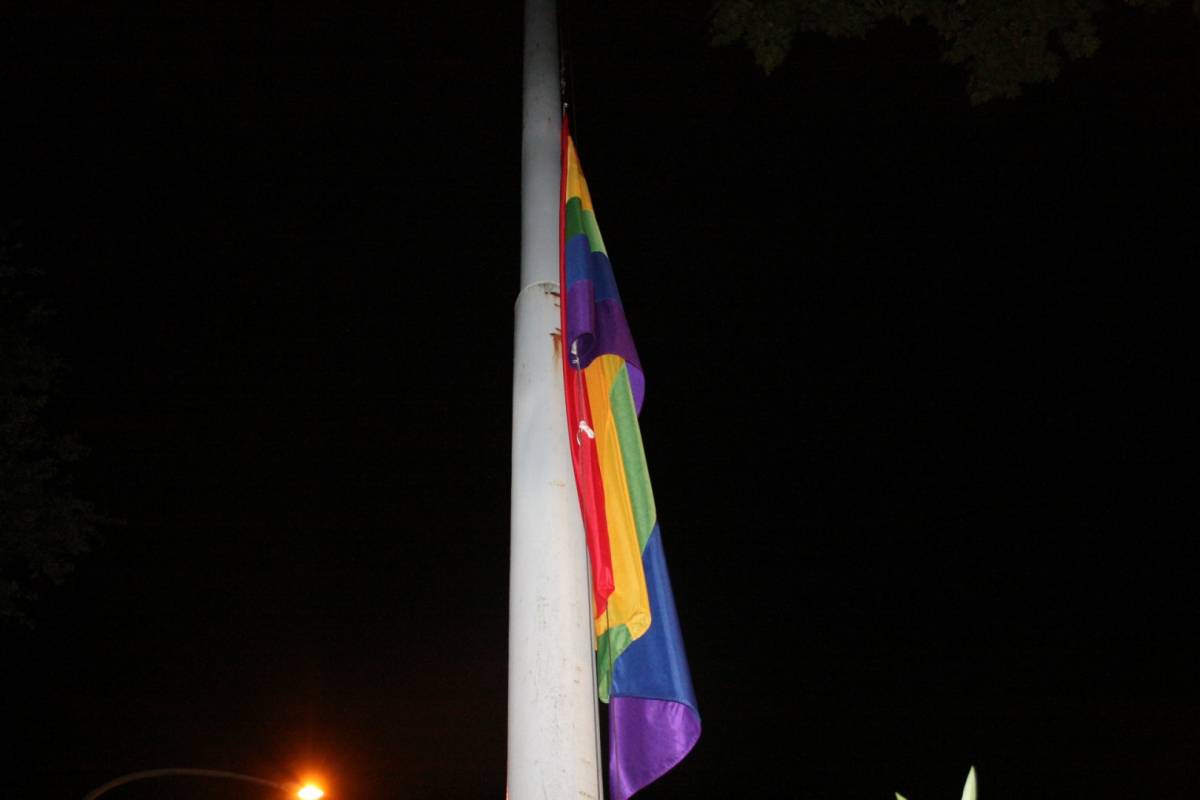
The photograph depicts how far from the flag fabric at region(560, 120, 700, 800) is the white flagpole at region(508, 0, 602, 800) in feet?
0.25

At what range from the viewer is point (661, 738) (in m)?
2.78

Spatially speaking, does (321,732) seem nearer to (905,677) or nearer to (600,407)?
(905,677)

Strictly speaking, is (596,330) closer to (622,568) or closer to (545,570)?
(622,568)

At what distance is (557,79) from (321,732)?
5462cm

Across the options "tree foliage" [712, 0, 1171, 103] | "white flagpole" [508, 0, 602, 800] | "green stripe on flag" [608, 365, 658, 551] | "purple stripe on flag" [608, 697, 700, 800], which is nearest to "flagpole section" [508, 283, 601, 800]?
"white flagpole" [508, 0, 602, 800]

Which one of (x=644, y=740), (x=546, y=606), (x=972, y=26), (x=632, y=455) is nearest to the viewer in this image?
(x=546, y=606)

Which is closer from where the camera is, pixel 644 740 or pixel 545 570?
pixel 545 570

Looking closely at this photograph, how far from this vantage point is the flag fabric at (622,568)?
2.72m

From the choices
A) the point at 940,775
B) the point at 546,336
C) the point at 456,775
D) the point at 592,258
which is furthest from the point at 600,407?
the point at 940,775

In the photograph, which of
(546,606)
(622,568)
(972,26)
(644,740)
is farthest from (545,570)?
(972,26)

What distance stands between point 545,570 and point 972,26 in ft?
14.9

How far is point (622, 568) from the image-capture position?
2793mm

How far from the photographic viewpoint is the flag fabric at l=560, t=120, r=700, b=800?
8.93 feet

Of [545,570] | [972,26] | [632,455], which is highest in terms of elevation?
[972,26]
